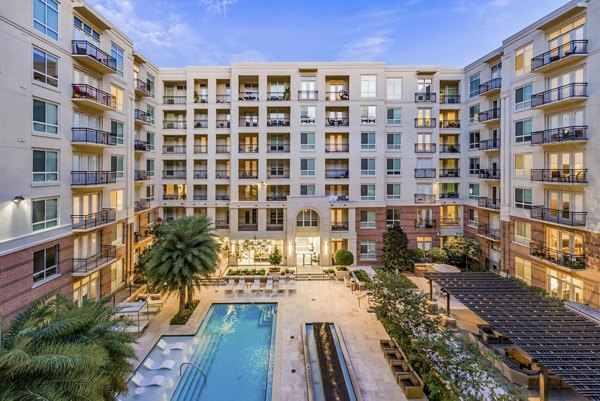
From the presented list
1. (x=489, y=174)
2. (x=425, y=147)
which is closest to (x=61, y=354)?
(x=489, y=174)

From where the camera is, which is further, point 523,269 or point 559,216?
point 523,269

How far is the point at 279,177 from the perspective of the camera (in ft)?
105

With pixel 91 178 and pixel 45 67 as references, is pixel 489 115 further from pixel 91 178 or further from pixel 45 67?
pixel 45 67

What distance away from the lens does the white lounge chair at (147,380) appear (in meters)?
12.9

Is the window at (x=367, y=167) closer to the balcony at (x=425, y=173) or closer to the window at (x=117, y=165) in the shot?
the balcony at (x=425, y=173)

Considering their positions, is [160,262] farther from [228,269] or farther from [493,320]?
[493,320]

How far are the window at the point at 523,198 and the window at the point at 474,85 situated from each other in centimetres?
1141

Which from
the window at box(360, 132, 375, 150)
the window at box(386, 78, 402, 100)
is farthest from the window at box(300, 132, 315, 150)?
the window at box(386, 78, 402, 100)

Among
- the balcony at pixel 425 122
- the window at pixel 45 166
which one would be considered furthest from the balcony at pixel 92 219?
the balcony at pixel 425 122

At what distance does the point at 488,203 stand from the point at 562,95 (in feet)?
36.3

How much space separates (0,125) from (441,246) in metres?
A: 33.7

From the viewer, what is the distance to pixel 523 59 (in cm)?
2372

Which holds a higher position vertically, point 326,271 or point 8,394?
point 8,394

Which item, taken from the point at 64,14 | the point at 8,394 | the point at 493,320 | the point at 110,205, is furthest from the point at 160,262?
the point at 493,320
